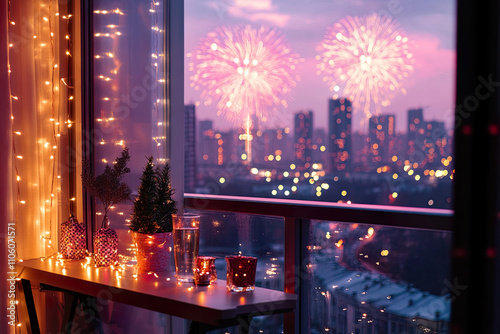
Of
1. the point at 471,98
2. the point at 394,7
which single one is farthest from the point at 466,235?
the point at 394,7

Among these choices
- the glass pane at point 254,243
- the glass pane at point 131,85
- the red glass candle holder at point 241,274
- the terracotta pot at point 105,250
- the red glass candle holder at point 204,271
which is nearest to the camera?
the red glass candle holder at point 241,274

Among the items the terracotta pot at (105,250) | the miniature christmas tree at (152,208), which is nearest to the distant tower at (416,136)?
the miniature christmas tree at (152,208)

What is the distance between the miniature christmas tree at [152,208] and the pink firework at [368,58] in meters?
0.99

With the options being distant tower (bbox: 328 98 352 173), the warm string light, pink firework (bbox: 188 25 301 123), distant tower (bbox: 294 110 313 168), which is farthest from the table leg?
distant tower (bbox: 328 98 352 173)

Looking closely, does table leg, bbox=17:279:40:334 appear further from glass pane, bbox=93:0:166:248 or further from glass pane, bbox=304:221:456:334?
glass pane, bbox=304:221:456:334

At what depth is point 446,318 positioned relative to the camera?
2051mm

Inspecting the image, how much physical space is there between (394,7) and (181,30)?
117 cm

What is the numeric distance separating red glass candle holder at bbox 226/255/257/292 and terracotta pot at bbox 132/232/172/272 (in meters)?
0.49

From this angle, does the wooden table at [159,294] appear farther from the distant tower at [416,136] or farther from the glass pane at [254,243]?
the distant tower at [416,136]

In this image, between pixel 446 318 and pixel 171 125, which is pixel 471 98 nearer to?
pixel 446 318

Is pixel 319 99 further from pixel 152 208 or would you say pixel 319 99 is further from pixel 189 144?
pixel 152 208

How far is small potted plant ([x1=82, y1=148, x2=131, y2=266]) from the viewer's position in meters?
2.72

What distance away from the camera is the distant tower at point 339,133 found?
3.07 metres

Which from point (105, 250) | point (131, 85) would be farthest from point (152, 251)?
point (131, 85)
